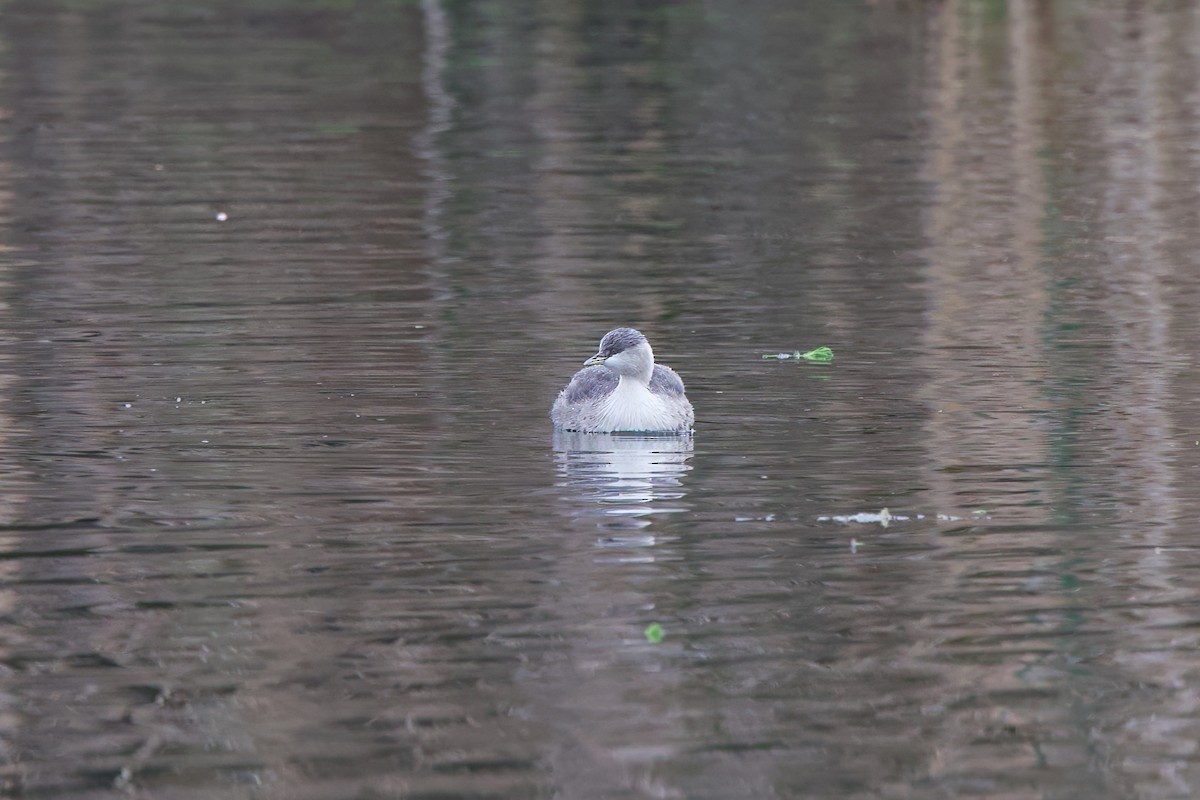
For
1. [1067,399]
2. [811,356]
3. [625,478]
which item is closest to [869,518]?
[625,478]

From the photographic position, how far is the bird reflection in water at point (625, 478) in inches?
469

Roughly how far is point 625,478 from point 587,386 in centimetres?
146

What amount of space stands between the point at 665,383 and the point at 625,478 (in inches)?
55.5

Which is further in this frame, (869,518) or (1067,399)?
(1067,399)

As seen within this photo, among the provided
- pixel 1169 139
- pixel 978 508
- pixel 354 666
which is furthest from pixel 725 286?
pixel 1169 139

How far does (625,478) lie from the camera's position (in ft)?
44.0

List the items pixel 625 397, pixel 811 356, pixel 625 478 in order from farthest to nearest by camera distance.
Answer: pixel 811 356
pixel 625 397
pixel 625 478

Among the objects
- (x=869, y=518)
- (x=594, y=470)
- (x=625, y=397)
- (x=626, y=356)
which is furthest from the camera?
(x=625, y=397)

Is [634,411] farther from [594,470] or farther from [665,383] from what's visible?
[594,470]

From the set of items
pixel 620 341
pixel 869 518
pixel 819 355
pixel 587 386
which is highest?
pixel 620 341

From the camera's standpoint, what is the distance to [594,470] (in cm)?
1359

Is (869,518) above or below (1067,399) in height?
above

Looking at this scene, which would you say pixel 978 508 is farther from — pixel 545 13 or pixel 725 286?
pixel 545 13

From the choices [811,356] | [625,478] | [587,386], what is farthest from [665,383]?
[811,356]
